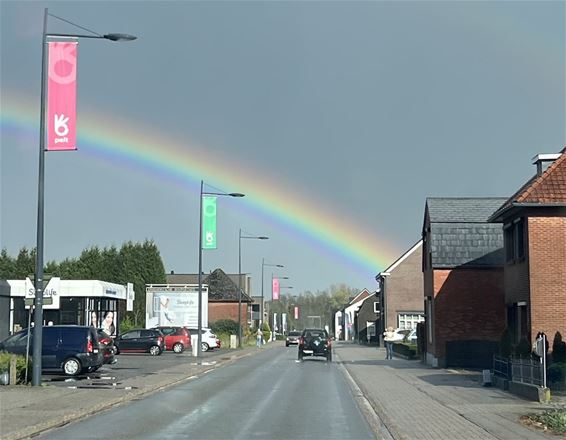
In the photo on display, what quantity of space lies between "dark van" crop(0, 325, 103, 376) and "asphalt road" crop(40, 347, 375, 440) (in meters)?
3.85

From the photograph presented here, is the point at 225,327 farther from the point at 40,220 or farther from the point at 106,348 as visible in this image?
the point at 40,220

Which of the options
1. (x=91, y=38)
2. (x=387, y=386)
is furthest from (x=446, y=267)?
(x=91, y=38)

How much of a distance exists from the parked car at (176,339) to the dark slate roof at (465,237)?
21225mm

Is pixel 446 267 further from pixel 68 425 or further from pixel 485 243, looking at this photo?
pixel 68 425

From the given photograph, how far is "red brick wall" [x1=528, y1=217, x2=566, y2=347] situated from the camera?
25734 mm

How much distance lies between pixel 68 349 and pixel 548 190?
16.4m

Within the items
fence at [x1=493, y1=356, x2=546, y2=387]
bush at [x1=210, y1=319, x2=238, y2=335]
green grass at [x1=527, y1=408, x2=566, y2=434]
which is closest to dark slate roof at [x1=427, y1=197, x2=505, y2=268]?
fence at [x1=493, y1=356, x2=546, y2=387]

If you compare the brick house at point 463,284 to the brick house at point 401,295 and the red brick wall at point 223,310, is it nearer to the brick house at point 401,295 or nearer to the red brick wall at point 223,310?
the brick house at point 401,295

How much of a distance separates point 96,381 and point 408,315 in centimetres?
5297

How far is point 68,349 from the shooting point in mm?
26719

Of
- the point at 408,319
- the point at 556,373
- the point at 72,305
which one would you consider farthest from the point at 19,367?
the point at 408,319

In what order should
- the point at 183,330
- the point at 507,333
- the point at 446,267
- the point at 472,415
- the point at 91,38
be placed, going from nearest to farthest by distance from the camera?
the point at 472,415 < the point at 91,38 < the point at 507,333 < the point at 446,267 < the point at 183,330

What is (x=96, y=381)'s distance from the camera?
25219mm

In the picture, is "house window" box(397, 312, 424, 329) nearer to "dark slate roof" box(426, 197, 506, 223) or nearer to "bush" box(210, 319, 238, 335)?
"bush" box(210, 319, 238, 335)
